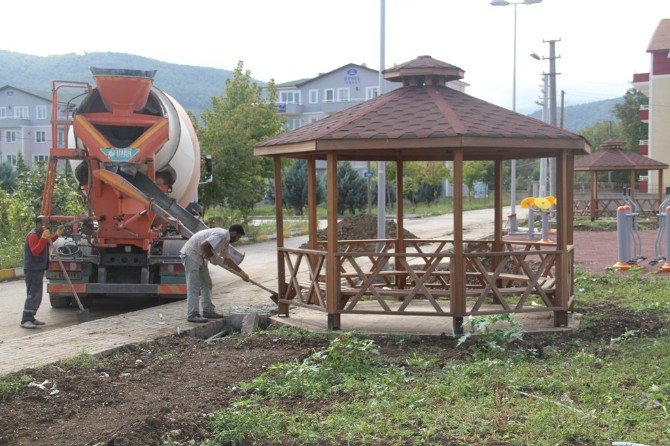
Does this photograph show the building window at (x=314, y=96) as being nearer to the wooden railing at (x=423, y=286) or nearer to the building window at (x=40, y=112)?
the building window at (x=40, y=112)

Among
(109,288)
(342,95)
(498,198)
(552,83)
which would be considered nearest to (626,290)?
(498,198)

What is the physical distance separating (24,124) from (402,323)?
82.5 m

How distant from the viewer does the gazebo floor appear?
10312mm

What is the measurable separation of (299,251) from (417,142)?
2201mm

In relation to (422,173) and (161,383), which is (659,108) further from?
(161,383)

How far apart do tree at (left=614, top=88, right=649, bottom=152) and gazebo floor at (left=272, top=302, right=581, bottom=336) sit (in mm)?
78024

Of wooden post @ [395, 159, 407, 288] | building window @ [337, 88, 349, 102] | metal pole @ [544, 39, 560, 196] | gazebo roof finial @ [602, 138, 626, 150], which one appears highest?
building window @ [337, 88, 349, 102]

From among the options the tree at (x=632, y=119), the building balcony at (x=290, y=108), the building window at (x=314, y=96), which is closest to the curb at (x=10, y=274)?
the building balcony at (x=290, y=108)

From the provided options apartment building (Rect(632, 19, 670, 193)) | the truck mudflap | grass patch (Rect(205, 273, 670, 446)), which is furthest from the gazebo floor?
apartment building (Rect(632, 19, 670, 193))

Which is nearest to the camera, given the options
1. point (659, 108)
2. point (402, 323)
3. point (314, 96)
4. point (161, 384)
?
point (161, 384)

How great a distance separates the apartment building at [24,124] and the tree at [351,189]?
139ft

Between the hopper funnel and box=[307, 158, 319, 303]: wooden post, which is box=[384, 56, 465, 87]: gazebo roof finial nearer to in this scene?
box=[307, 158, 319, 303]: wooden post

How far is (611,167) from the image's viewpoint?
39.1 metres

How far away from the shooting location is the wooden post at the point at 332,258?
1032cm
